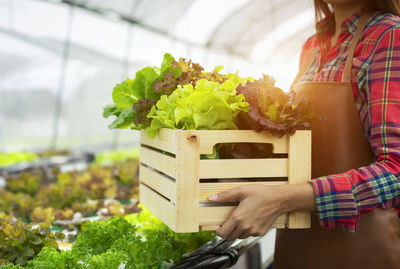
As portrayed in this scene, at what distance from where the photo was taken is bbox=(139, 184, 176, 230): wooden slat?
143 centimetres

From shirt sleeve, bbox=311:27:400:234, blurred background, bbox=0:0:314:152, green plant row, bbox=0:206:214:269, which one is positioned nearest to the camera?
shirt sleeve, bbox=311:27:400:234

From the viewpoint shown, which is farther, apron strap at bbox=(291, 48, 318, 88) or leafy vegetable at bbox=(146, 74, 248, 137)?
apron strap at bbox=(291, 48, 318, 88)

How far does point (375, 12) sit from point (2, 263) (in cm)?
159

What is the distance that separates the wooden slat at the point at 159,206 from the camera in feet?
4.68

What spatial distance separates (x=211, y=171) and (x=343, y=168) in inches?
19.2

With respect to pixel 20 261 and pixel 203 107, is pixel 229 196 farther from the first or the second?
pixel 20 261

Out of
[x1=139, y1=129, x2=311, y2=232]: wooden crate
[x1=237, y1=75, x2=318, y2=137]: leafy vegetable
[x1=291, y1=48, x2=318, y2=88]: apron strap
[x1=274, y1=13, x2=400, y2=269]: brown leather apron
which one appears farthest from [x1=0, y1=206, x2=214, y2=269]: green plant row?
[x1=291, y1=48, x2=318, y2=88]: apron strap

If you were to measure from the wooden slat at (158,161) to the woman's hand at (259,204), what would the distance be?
0.54 feet

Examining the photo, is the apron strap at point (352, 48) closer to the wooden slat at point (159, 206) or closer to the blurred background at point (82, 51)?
the wooden slat at point (159, 206)

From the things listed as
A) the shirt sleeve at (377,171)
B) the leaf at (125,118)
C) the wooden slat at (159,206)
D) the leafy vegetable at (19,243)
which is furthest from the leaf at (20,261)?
the shirt sleeve at (377,171)

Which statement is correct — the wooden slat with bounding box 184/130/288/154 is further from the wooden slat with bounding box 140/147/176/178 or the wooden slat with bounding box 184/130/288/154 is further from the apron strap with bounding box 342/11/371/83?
the apron strap with bounding box 342/11/371/83

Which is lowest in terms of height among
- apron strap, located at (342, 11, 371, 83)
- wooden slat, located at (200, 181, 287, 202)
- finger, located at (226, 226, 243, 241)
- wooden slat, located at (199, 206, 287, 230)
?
finger, located at (226, 226, 243, 241)

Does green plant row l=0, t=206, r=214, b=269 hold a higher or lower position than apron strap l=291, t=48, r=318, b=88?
lower

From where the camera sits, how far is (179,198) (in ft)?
4.48
